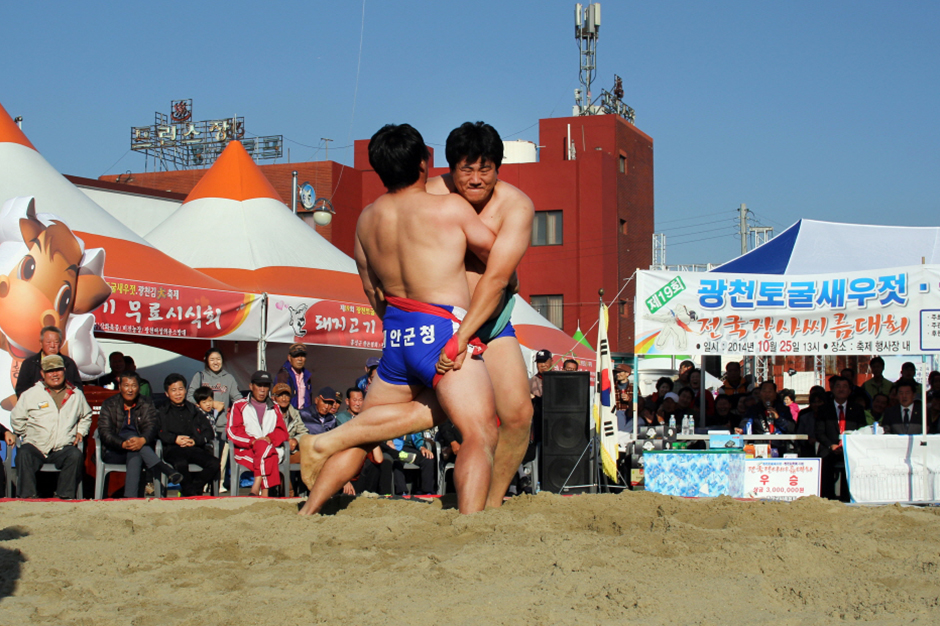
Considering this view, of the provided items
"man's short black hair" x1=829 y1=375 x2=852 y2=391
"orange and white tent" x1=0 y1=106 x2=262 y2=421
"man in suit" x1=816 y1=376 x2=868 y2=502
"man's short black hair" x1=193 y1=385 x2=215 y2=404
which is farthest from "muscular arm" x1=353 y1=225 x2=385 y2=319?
"man's short black hair" x1=829 y1=375 x2=852 y2=391

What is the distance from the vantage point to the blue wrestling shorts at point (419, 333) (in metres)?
3.54

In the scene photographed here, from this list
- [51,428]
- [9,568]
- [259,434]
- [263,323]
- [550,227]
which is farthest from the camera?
[550,227]

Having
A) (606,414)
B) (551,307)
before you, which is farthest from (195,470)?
(551,307)

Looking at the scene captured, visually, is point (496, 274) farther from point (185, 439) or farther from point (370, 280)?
point (185, 439)

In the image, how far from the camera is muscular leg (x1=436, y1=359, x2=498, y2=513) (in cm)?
345

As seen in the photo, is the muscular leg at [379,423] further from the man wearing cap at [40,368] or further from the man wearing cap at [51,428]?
the man wearing cap at [40,368]

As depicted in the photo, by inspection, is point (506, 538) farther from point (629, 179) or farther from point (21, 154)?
point (629, 179)

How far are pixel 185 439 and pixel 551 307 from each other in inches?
961

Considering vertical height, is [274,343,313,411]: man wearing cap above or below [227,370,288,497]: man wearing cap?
above

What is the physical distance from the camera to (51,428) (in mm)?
6512

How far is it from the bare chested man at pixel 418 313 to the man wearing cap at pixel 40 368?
13.6ft

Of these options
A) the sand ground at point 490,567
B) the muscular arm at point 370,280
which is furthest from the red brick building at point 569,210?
the sand ground at point 490,567

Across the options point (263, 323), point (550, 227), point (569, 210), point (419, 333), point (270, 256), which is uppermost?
point (569, 210)

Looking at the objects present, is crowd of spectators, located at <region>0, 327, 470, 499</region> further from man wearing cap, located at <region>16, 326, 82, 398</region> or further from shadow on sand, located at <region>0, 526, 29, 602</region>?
shadow on sand, located at <region>0, 526, 29, 602</region>
